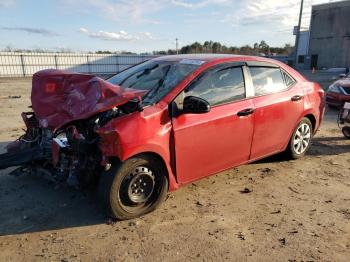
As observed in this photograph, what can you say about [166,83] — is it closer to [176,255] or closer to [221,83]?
[221,83]

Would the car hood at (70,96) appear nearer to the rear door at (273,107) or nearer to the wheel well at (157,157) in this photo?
the wheel well at (157,157)

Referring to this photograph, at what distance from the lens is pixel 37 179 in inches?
201

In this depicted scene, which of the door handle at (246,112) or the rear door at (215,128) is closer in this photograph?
the rear door at (215,128)

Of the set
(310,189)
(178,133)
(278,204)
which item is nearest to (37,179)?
(178,133)

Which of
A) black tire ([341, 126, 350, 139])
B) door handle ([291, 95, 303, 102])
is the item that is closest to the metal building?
black tire ([341, 126, 350, 139])

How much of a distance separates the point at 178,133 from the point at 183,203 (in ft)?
3.09

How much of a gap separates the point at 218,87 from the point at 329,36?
1749 inches

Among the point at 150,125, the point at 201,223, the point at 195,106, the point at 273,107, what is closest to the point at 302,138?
the point at 273,107

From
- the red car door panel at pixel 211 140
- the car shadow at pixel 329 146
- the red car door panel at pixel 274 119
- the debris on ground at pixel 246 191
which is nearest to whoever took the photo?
the red car door panel at pixel 211 140

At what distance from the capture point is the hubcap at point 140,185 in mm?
3919

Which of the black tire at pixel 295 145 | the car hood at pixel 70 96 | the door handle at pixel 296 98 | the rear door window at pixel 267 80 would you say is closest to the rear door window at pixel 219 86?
the rear door window at pixel 267 80

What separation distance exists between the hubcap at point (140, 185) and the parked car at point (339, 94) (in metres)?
8.26

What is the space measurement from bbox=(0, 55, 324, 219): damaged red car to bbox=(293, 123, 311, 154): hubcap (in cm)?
63

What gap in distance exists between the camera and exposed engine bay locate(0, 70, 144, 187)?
382cm
